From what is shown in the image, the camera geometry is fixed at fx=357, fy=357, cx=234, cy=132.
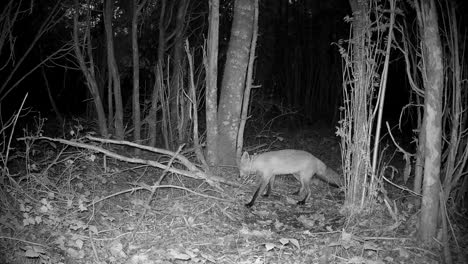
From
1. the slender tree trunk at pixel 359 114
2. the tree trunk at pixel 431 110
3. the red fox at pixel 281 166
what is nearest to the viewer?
the tree trunk at pixel 431 110

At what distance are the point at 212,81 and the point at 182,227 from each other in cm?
303

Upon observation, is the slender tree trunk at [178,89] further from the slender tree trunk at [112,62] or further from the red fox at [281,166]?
the red fox at [281,166]

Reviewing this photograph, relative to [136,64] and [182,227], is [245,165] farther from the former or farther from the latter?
[136,64]

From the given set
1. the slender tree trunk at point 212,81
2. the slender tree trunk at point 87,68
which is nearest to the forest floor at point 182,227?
the slender tree trunk at point 212,81

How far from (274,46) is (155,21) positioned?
33.5ft

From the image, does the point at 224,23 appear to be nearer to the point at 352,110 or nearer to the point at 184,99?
the point at 184,99

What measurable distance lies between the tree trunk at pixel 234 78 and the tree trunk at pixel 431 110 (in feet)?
11.2

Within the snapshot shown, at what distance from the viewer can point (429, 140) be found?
15.8ft

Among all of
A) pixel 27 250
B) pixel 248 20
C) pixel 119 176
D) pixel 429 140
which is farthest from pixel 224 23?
pixel 27 250

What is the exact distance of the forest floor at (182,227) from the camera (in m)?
4.43

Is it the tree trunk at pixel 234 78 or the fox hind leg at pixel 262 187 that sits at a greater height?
the tree trunk at pixel 234 78

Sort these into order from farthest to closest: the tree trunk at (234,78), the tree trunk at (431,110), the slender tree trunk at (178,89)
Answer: the slender tree trunk at (178,89) → the tree trunk at (234,78) → the tree trunk at (431,110)

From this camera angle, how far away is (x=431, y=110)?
478cm

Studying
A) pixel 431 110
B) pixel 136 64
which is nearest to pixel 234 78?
pixel 136 64
